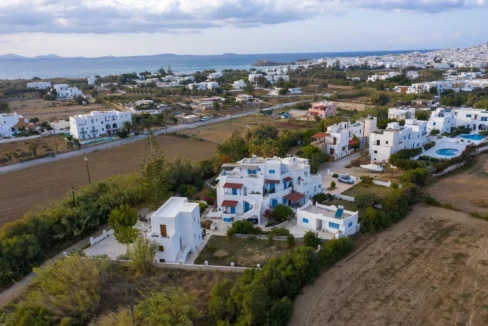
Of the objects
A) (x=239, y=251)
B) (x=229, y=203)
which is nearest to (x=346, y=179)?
(x=229, y=203)

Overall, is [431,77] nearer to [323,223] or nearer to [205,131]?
[205,131]

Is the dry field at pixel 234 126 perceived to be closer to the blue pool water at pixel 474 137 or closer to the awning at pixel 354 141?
the awning at pixel 354 141

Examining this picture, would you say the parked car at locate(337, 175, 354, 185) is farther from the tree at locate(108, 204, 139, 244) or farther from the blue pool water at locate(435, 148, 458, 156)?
the tree at locate(108, 204, 139, 244)

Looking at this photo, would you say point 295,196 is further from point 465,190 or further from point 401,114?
point 401,114

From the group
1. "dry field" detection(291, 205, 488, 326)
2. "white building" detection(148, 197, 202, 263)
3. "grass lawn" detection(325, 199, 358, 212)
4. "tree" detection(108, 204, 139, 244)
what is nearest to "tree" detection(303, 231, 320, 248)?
"dry field" detection(291, 205, 488, 326)

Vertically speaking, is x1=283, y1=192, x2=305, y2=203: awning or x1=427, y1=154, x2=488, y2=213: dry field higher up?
x1=283, y1=192, x2=305, y2=203: awning

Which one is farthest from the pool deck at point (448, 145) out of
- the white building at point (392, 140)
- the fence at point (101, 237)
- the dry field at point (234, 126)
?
the fence at point (101, 237)

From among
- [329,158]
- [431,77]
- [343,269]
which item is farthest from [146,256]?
[431,77]
